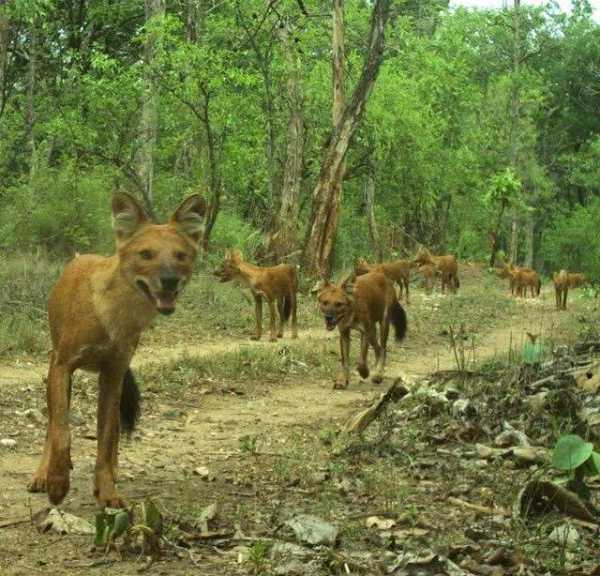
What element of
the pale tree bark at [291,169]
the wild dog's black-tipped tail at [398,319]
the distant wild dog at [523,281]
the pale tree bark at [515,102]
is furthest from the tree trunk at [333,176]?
the pale tree bark at [515,102]

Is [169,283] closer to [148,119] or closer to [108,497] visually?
[108,497]

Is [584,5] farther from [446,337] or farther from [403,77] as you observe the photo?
[446,337]

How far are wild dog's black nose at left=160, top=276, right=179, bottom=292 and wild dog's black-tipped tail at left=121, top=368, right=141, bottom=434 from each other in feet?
3.55

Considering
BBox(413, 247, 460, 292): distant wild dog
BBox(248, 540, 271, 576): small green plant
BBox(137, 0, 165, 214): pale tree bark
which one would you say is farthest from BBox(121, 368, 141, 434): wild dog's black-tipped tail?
BBox(413, 247, 460, 292): distant wild dog

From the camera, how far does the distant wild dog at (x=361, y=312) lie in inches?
422

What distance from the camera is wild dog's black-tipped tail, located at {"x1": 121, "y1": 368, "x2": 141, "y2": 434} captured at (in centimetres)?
607

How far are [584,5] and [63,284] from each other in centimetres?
4730

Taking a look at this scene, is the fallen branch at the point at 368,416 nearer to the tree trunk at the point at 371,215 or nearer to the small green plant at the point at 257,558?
the small green plant at the point at 257,558

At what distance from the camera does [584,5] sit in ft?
161

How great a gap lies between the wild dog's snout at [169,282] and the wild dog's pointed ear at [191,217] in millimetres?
384

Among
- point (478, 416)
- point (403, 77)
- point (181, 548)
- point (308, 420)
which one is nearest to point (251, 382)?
point (308, 420)

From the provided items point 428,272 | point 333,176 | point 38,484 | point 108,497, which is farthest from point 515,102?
point 108,497

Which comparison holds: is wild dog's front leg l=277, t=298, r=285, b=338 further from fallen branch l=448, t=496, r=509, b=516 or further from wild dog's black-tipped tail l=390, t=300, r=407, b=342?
fallen branch l=448, t=496, r=509, b=516

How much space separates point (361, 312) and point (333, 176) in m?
9.15
